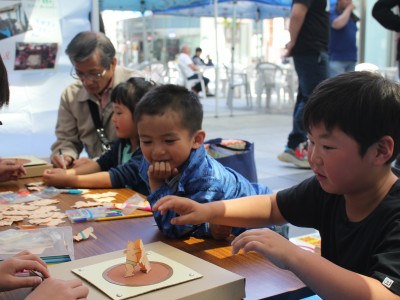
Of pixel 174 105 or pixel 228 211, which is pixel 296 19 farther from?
pixel 228 211

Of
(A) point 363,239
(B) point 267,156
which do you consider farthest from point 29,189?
(B) point 267,156

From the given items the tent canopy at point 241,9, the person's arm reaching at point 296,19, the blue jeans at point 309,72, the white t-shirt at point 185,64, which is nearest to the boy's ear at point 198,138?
the blue jeans at point 309,72

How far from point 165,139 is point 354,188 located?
0.62 m

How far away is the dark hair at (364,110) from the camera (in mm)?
Result: 1033

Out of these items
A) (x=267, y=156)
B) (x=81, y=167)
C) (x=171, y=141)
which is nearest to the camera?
(x=171, y=141)

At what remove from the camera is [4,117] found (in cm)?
319

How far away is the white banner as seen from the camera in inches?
124

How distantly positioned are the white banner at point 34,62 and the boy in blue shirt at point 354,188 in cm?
248

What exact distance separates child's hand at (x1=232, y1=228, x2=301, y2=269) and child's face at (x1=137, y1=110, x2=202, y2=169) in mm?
524

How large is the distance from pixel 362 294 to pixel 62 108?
2285 millimetres

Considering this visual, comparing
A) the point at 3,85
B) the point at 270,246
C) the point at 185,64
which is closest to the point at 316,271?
the point at 270,246

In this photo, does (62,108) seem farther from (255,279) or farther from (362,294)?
(362,294)

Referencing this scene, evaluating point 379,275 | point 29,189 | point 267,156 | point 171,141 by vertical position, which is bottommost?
point 267,156

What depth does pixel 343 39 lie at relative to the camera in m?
5.70
